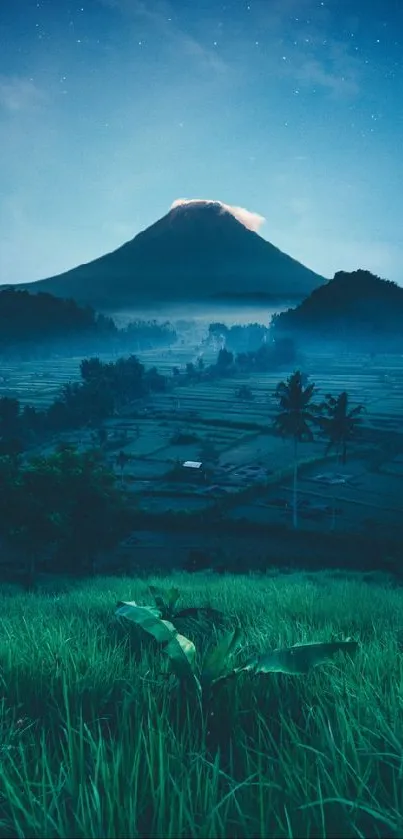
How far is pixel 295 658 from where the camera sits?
236cm

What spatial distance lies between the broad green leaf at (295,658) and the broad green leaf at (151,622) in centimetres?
53

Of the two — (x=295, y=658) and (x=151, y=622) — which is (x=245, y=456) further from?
(x=295, y=658)

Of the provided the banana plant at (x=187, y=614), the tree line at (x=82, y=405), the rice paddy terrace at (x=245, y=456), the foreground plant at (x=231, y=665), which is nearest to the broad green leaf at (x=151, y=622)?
the foreground plant at (x=231, y=665)

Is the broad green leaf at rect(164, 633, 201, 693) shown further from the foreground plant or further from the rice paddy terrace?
the rice paddy terrace

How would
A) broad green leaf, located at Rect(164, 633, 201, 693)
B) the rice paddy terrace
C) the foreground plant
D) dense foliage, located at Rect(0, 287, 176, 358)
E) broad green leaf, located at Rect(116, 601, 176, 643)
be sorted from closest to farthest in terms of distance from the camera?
the foreground plant < broad green leaf, located at Rect(164, 633, 201, 693) < broad green leaf, located at Rect(116, 601, 176, 643) < the rice paddy terrace < dense foliage, located at Rect(0, 287, 176, 358)

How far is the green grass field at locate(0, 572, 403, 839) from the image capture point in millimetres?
1396

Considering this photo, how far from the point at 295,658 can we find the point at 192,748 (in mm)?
677

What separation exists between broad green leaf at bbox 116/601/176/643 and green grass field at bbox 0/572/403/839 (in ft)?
0.61

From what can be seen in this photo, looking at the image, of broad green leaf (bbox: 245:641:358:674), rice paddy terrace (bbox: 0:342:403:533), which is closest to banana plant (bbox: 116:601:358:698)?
broad green leaf (bbox: 245:641:358:674)

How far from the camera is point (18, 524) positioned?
19.7 meters

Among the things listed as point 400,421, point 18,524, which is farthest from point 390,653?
point 400,421

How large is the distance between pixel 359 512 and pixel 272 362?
95307 mm

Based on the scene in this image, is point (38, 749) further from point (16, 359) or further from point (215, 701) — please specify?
point (16, 359)

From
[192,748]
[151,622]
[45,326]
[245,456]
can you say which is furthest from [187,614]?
[45,326]
